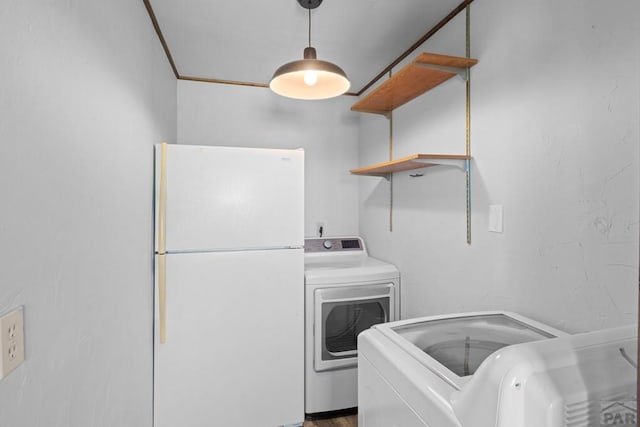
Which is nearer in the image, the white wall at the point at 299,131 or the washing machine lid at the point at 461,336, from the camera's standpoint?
the washing machine lid at the point at 461,336

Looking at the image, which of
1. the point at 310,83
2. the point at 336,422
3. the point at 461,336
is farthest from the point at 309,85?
the point at 336,422

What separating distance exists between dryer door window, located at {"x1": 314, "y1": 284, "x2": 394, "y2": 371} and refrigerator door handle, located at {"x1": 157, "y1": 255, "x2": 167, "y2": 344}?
894mm

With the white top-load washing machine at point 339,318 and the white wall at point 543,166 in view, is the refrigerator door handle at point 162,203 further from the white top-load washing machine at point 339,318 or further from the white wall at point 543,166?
the white wall at point 543,166

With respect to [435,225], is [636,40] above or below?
above

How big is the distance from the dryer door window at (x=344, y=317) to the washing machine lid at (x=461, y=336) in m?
0.85

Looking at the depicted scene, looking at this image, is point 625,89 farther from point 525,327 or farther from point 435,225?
point 435,225

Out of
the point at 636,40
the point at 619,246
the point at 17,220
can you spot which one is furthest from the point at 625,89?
the point at 17,220

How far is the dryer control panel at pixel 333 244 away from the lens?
2.73 meters

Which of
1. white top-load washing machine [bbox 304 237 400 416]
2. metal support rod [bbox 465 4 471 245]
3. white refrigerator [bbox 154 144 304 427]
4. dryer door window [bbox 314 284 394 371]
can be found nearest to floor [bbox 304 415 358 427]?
white top-load washing machine [bbox 304 237 400 416]

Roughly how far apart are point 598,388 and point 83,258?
1340mm

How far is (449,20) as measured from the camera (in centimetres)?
176

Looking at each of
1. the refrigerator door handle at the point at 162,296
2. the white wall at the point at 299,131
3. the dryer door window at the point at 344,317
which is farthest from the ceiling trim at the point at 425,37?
the refrigerator door handle at the point at 162,296

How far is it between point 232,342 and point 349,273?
2.76ft

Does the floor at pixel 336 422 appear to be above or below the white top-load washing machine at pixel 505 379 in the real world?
below
